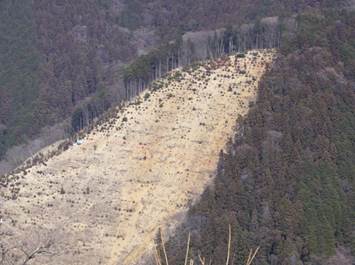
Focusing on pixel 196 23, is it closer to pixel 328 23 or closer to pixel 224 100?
pixel 328 23

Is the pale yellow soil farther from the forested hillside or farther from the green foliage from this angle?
the green foliage

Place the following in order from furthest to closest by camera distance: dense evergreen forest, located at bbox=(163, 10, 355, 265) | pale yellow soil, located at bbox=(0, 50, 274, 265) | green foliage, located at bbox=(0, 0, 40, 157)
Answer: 1. green foliage, located at bbox=(0, 0, 40, 157)
2. pale yellow soil, located at bbox=(0, 50, 274, 265)
3. dense evergreen forest, located at bbox=(163, 10, 355, 265)

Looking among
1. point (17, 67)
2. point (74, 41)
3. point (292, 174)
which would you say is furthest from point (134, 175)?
point (74, 41)

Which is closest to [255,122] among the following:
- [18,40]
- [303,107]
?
[303,107]

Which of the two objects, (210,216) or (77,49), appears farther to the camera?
(77,49)

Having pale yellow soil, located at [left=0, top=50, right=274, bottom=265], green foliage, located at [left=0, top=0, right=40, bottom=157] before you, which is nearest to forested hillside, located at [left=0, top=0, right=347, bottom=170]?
green foliage, located at [left=0, top=0, right=40, bottom=157]

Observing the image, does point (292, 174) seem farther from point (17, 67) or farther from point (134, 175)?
point (17, 67)
